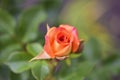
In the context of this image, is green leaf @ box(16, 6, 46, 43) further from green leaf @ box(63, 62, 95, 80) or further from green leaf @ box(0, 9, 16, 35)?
green leaf @ box(63, 62, 95, 80)

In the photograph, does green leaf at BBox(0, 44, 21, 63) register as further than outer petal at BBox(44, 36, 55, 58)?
Yes

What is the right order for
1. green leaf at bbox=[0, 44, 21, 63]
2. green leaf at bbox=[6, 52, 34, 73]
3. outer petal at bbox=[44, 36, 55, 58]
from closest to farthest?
outer petal at bbox=[44, 36, 55, 58] < green leaf at bbox=[6, 52, 34, 73] < green leaf at bbox=[0, 44, 21, 63]

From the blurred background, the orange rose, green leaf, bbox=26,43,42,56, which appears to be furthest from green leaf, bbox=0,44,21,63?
the orange rose

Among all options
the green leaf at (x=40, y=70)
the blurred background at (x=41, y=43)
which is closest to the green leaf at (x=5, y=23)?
the blurred background at (x=41, y=43)

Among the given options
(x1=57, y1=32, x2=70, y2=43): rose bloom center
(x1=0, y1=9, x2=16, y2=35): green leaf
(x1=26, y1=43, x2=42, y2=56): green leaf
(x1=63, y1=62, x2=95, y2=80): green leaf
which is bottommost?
(x1=63, y1=62, x2=95, y2=80): green leaf

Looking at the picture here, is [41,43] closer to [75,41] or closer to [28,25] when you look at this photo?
[28,25]

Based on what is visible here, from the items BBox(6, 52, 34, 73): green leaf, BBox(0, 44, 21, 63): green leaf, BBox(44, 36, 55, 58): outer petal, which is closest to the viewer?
BBox(44, 36, 55, 58): outer petal

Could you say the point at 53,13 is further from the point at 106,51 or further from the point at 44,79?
the point at 44,79

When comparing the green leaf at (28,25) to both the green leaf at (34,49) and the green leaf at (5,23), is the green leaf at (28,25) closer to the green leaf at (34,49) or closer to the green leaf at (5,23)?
the green leaf at (5,23)
